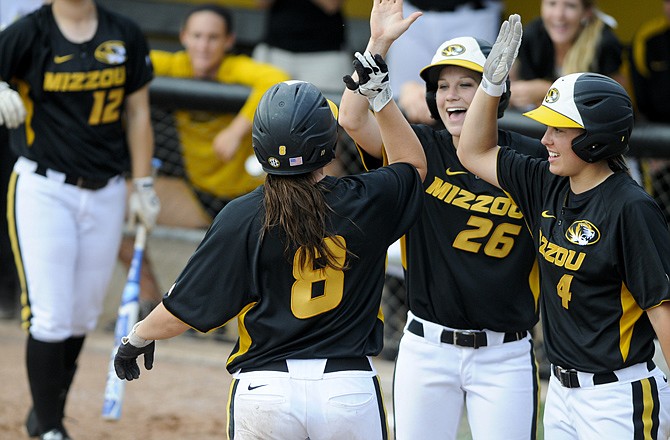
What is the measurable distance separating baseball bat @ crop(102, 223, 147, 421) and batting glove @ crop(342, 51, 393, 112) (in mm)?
1994

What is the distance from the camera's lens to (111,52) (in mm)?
4605

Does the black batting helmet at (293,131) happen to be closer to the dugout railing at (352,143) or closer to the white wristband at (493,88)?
the white wristband at (493,88)

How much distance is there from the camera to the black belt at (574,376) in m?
2.92

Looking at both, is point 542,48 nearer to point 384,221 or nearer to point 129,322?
point 129,322

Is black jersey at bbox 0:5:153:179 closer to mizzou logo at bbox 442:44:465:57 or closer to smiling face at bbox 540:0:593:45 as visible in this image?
mizzou logo at bbox 442:44:465:57

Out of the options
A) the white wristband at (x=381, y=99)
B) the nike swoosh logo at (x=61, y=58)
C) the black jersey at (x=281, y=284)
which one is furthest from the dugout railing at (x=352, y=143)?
the black jersey at (x=281, y=284)

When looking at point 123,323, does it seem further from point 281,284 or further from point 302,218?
point 302,218

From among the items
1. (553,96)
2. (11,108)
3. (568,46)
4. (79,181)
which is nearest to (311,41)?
(568,46)

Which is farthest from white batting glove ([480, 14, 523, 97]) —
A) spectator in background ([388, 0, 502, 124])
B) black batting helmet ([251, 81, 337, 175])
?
spectator in background ([388, 0, 502, 124])

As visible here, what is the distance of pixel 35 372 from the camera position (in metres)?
4.45

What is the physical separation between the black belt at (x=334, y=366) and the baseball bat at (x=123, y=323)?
1771 mm

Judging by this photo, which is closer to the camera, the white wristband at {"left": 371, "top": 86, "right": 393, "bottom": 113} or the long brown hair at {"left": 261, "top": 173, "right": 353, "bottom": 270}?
the long brown hair at {"left": 261, "top": 173, "right": 353, "bottom": 270}

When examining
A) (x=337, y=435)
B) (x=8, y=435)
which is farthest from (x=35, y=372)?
(x=337, y=435)

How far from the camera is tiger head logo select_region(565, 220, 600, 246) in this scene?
2871 millimetres
